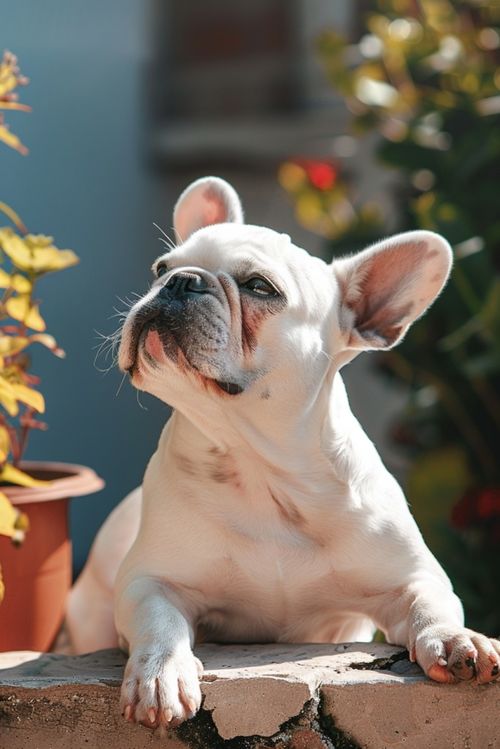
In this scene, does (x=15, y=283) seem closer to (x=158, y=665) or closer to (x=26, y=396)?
(x=26, y=396)

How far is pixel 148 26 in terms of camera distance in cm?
656

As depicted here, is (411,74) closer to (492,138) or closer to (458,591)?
(492,138)

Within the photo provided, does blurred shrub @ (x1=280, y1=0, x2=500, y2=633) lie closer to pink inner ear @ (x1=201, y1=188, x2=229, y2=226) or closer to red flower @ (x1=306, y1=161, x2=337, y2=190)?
red flower @ (x1=306, y1=161, x2=337, y2=190)

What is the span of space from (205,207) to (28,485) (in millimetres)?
912

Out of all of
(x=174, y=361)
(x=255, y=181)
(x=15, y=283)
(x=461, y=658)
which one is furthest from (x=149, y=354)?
(x=255, y=181)

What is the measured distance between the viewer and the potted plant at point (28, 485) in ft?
9.44

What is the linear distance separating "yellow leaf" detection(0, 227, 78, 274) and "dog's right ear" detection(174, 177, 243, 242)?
1.25ft

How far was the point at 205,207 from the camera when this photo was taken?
10.5 feet

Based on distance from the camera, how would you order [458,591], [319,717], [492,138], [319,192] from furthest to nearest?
[319,192]
[492,138]
[458,591]
[319,717]

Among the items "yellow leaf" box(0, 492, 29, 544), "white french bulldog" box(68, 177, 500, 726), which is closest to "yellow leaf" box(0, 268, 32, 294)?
"white french bulldog" box(68, 177, 500, 726)

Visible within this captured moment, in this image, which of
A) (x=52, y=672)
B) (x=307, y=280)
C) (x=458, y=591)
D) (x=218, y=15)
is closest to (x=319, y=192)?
(x=218, y=15)

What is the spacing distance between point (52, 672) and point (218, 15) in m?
5.80

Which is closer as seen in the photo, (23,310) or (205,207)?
(23,310)

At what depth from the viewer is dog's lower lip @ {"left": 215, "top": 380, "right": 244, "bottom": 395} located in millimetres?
2570
